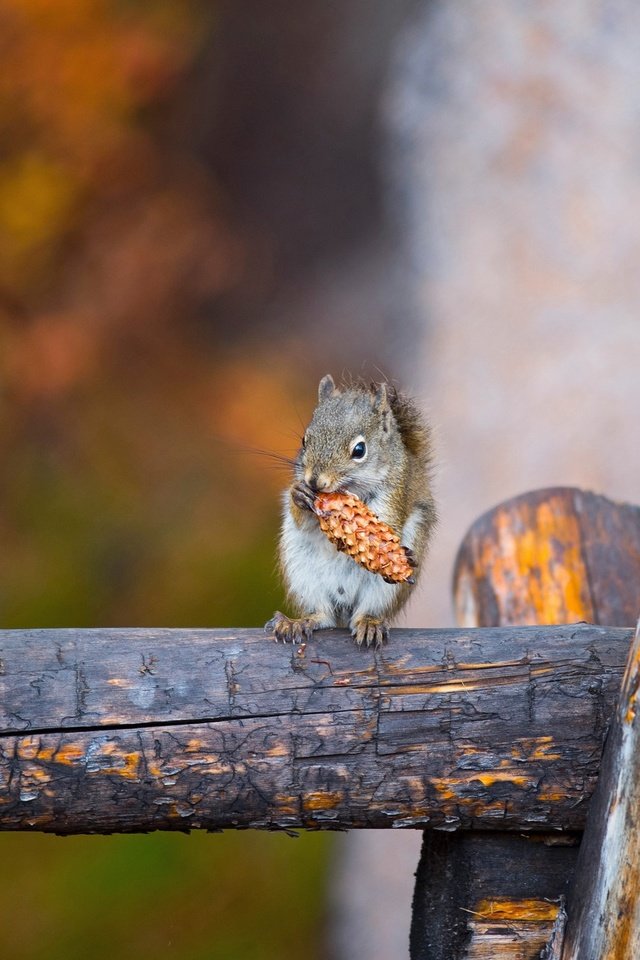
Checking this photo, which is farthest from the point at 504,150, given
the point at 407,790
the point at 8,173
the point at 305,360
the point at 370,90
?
the point at 407,790

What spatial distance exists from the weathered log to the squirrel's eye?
684 mm

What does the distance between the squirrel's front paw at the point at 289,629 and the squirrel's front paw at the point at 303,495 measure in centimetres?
29

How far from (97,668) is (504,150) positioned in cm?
708

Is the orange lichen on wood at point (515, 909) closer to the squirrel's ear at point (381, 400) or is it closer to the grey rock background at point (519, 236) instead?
the squirrel's ear at point (381, 400)

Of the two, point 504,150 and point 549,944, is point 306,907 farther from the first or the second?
point 504,150

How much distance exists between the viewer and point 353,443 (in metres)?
2.46

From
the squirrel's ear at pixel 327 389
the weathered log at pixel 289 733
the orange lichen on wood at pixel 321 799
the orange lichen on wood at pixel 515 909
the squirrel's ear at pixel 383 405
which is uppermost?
the squirrel's ear at pixel 327 389

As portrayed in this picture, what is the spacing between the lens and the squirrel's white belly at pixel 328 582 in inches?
95.3

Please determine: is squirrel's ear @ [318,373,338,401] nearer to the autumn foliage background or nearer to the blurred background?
Answer: the blurred background

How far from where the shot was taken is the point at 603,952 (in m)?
1.68

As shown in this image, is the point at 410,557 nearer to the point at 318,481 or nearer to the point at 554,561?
the point at 318,481

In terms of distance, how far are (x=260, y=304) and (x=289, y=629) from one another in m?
5.35

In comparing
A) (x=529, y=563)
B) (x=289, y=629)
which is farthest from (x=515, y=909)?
(x=529, y=563)

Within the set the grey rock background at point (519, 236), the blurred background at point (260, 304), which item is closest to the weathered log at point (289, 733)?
the blurred background at point (260, 304)
